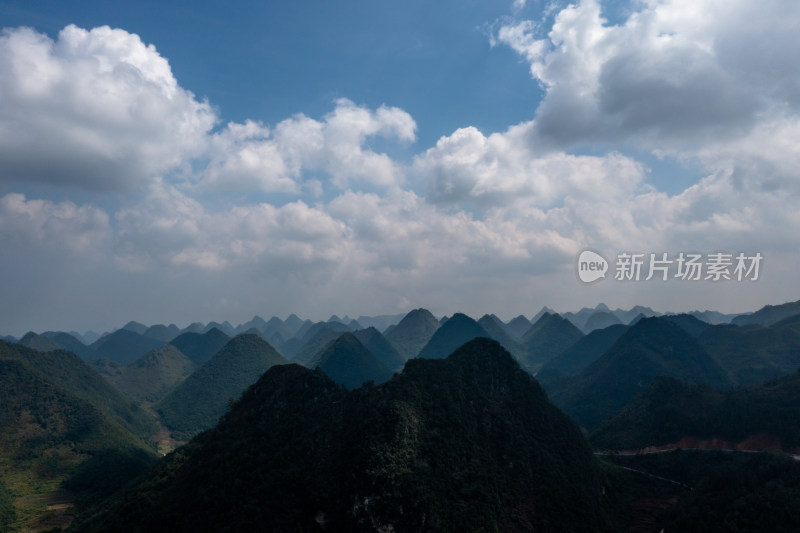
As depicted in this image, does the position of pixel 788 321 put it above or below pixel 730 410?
above

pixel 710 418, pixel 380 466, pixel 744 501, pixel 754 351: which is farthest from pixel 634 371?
pixel 380 466

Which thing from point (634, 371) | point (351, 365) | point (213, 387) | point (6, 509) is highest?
point (634, 371)

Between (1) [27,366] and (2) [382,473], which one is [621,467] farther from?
(1) [27,366]

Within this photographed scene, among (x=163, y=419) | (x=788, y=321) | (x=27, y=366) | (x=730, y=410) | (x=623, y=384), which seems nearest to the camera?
(x=730, y=410)

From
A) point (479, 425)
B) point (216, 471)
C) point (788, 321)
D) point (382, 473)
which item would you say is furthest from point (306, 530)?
point (788, 321)

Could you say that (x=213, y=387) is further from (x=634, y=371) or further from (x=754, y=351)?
(x=754, y=351)
